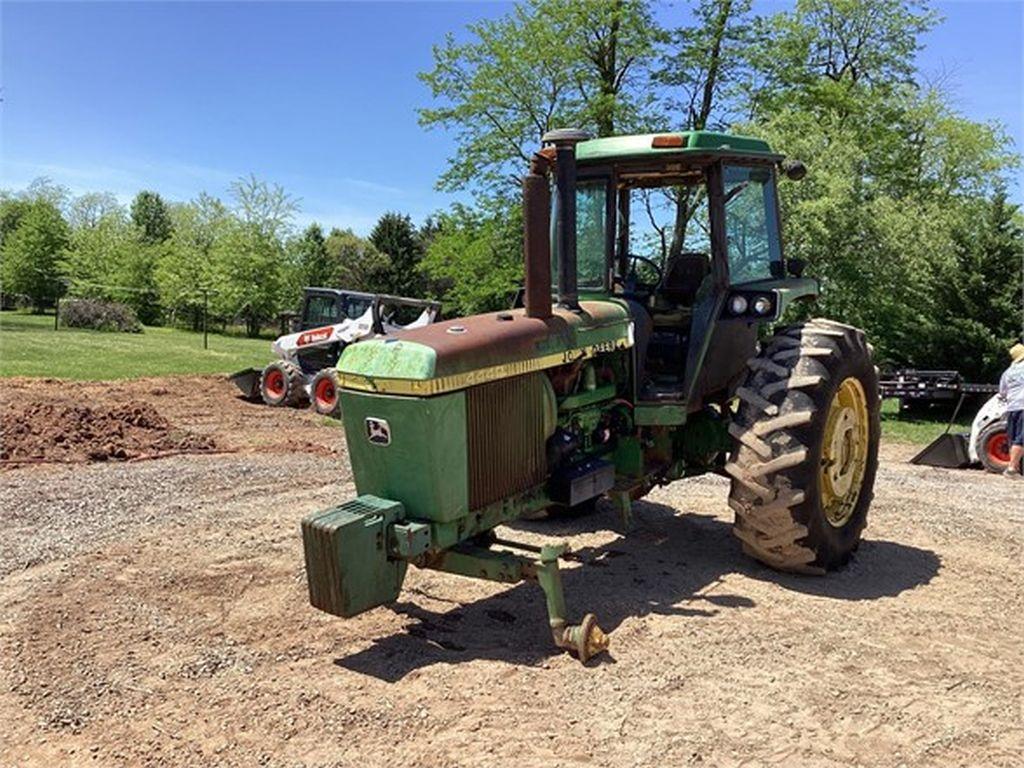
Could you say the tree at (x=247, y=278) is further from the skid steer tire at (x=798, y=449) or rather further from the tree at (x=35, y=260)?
the skid steer tire at (x=798, y=449)

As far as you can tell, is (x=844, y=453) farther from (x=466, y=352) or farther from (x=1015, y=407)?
(x=1015, y=407)

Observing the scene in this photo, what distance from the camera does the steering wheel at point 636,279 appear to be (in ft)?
20.8

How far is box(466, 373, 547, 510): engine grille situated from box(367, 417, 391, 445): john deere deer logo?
404mm

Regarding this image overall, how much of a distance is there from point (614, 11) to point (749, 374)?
20.7m

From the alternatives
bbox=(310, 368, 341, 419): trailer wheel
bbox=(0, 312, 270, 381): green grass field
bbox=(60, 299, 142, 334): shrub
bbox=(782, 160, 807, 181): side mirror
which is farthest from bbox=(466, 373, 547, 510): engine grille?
bbox=(60, 299, 142, 334): shrub

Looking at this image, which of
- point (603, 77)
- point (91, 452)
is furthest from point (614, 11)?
point (91, 452)

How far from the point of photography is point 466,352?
4.50 metres

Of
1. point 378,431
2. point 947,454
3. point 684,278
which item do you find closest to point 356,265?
point 947,454

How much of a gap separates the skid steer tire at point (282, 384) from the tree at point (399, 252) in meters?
34.3

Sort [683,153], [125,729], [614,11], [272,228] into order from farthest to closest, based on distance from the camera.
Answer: [272,228] < [614,11] < [683,153] < [125,729]

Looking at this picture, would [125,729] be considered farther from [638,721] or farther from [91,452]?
[91,452]

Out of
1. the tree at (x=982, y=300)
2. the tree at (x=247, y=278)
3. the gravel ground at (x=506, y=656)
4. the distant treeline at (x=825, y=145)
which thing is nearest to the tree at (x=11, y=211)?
the tree at (x=247, y=278)

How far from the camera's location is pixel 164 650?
4383 millimetres

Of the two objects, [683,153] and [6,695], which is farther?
[683,153]
